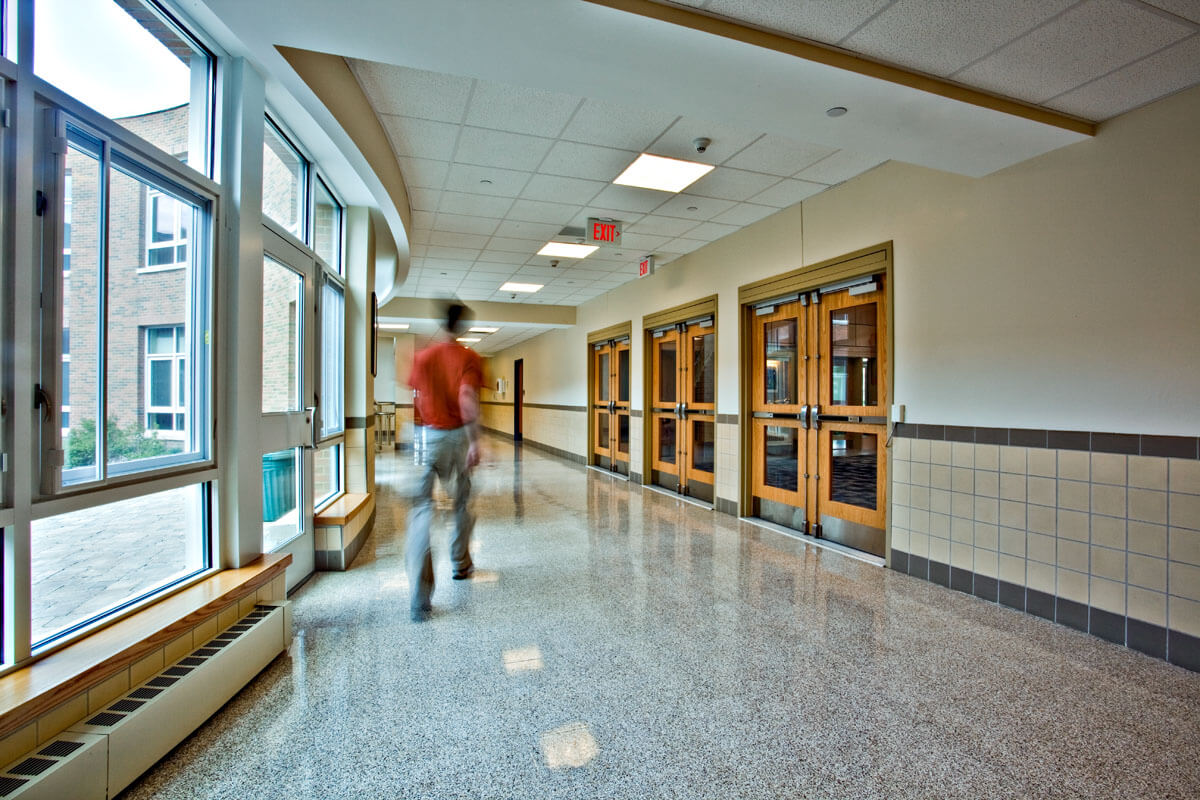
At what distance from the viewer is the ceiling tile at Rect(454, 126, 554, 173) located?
394 cm

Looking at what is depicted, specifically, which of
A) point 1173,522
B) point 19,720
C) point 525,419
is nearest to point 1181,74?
point 1173,522

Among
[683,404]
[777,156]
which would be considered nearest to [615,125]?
[777,156]

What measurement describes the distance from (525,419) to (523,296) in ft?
20.6

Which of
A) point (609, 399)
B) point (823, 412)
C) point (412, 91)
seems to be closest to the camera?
point (412, 91)

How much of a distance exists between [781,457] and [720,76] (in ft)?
13.1

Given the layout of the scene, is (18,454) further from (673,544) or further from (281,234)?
(673,544)

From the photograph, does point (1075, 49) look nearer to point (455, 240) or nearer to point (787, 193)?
point (787, 193)

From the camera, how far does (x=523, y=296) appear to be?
10.4 meters

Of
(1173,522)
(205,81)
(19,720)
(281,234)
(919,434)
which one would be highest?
(205,81)

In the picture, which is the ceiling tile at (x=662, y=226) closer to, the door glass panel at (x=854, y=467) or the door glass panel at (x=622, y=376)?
the door glass panel at (x=854, y=467)

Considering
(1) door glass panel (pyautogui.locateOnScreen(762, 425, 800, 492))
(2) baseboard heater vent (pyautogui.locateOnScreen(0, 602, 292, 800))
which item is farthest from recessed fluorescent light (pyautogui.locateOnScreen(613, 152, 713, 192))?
(2) baseboard heater vent (pyautogui.locateOnScreen(0, 602, 292, 800))

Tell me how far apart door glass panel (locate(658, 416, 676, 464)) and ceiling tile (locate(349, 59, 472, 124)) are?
17.5ft

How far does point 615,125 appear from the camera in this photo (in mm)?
3781

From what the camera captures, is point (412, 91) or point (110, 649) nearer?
point (110, 649)
